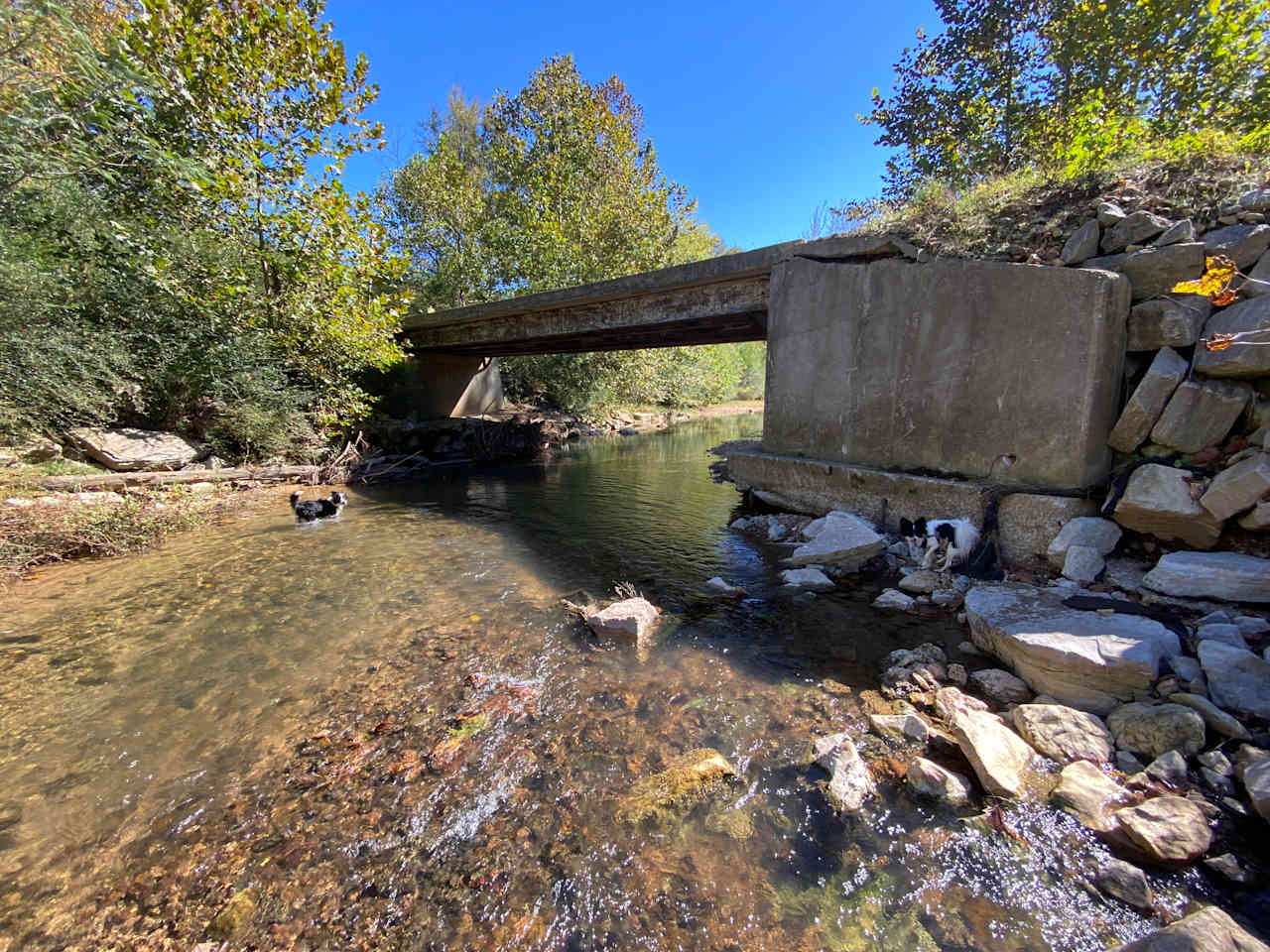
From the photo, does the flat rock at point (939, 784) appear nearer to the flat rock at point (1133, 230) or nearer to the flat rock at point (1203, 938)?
the flat rock at point (1203, 938)

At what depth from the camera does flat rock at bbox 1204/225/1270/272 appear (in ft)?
12.3

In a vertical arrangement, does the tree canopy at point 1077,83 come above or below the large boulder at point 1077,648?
above

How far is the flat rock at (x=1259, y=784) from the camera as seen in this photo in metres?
1.96

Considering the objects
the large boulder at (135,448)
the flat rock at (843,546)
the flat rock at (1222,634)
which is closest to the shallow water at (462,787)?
the flat rock at (843,546)

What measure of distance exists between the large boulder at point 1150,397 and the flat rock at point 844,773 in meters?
3.94

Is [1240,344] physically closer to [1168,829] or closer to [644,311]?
[1168,829]

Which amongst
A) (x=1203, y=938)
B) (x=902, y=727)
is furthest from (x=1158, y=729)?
(x=1203, y=938)

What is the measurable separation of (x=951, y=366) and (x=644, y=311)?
5.73 metres

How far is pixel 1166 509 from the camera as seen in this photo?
3.73m

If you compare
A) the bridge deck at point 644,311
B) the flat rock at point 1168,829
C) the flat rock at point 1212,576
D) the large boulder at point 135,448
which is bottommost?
the flat rock at point 1168,829

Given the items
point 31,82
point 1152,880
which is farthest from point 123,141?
point 1152,880

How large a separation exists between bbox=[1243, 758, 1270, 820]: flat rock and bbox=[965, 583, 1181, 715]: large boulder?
24.5 inches

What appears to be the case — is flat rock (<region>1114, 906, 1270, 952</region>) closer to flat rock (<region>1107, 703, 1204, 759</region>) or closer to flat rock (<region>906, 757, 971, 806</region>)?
flat rock (<region>906, 757, 971, 806</region>)

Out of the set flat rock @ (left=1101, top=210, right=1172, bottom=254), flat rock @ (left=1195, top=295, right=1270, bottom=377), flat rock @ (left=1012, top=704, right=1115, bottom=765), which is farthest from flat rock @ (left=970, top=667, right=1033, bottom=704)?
flat rock @ (left=1101, top=210, right=1172, bottom=254)
